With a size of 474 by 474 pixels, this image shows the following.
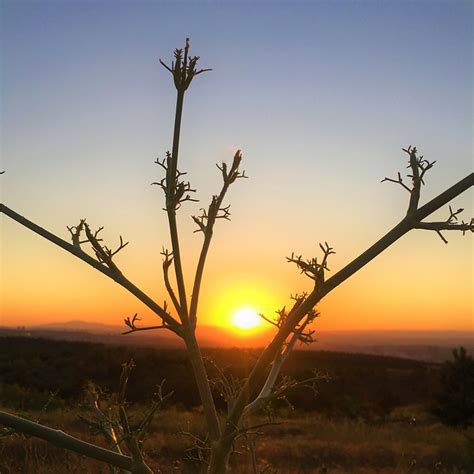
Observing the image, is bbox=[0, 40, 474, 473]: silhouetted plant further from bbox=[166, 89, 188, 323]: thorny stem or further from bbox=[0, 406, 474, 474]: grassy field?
bbox=[0, 406, 474, 474]: grassy field

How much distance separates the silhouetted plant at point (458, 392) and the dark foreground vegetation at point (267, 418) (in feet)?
0.59

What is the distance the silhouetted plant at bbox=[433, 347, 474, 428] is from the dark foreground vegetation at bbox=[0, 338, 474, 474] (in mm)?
179

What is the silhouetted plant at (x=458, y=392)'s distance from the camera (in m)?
26.3

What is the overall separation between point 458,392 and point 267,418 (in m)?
11.6

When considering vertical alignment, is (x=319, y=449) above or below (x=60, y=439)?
below

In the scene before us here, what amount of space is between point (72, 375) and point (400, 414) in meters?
19.1

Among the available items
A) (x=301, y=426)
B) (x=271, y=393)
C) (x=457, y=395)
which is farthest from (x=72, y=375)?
(x=271, y=393)

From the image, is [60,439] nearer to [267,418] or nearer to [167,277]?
[167,277]

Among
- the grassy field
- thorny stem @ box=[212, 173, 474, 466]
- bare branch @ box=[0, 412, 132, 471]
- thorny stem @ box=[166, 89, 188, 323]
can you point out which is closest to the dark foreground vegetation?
the grassy field

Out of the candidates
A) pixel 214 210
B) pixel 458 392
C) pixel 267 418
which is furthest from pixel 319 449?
pixel 214 210

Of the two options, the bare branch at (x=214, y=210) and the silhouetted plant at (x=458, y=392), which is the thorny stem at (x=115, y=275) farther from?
the silhouetted plant at (x=458, y=392)

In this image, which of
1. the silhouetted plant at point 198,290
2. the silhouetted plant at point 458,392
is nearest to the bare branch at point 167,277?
the silhouetted plant at point 198,290

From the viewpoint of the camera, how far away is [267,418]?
19.1 meters

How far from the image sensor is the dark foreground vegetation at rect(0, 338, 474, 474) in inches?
361
